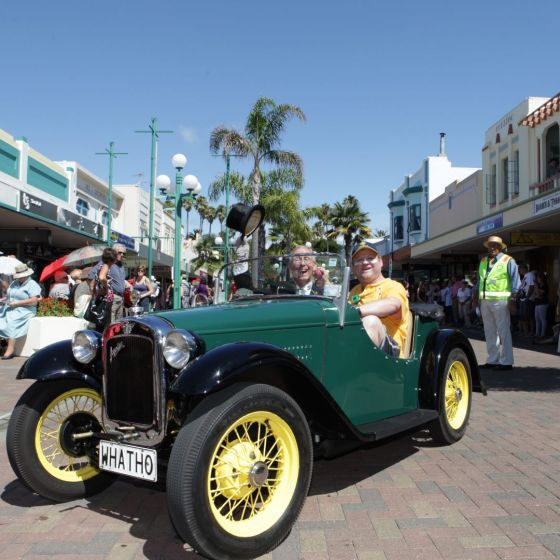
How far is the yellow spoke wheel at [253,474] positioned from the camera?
2.58 m

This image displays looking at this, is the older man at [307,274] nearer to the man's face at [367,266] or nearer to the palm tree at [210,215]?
the man's face at [367,266]

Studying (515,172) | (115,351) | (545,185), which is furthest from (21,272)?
(515,172)

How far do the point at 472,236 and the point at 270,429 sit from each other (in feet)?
55.1

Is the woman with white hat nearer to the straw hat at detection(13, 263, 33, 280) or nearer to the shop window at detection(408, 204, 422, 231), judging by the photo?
the straw hat at detection(13, 263, 33, 280)

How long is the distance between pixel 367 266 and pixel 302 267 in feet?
2.33

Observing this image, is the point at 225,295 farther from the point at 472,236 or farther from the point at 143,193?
the point at 143,193

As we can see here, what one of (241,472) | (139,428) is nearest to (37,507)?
(139,428)

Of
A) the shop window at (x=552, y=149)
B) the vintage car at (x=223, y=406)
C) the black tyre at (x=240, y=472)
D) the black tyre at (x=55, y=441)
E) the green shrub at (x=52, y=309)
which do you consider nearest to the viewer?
the black tyre at (x=240, y=472)

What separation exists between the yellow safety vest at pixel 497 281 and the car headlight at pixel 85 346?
6.15 m

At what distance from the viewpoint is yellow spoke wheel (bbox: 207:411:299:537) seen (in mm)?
2578

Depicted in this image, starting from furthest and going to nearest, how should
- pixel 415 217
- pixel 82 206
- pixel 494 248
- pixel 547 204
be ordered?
pixel 415 217, pixel 82 206, pixel 547 204, pixel 494 248

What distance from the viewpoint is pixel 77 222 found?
21406mm

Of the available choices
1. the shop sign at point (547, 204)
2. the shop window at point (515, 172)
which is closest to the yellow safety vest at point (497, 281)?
the shop sign at point (547, 204)

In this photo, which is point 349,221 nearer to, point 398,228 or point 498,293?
point 398,228
